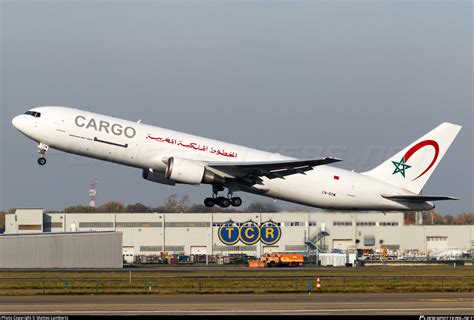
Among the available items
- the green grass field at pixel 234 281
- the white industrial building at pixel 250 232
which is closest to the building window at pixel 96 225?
the white industrial building at pixel 250 232

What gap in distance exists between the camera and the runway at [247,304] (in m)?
34.5

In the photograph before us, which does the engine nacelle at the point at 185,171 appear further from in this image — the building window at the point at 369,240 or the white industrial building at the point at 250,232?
the building window at the point at 369,240

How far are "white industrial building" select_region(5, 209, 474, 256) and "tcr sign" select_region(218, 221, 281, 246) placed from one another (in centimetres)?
23

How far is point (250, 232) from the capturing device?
85250 mm

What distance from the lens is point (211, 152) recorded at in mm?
53656

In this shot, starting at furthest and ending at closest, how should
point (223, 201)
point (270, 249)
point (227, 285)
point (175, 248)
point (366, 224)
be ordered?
point (175, 248) → point (270, 249) → point (366, 224) → point (223, 201) → point (227, 285)

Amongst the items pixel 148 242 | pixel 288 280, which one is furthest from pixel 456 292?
pixel 148 242

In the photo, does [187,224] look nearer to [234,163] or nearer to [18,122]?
[234,163]

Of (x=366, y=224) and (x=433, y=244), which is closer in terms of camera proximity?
(x=366, y=224)

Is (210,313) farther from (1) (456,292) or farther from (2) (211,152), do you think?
(2) (211,152)

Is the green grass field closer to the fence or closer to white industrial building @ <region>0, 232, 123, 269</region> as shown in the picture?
the fence

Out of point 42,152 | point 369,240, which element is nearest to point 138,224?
point 369,240

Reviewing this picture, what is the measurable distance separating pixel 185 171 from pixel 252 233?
34555mm

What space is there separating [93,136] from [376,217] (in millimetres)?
33508
